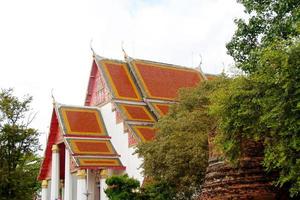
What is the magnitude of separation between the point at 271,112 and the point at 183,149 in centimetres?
911

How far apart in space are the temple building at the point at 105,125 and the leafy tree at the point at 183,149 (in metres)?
5.42

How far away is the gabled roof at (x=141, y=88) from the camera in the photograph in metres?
25.7

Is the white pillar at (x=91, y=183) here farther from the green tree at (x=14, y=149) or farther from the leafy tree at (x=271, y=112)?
the leafy tree at (x=271, y=112)

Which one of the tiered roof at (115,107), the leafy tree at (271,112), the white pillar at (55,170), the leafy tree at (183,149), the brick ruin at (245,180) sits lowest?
the brick ruin at (245,180)

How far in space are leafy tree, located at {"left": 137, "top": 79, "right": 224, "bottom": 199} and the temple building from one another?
17.8 feet

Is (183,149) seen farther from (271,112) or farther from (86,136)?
(86,136)

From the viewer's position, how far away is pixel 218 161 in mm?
8852

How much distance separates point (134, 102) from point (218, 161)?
60.3ft

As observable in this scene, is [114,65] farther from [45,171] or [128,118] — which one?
[45,171]

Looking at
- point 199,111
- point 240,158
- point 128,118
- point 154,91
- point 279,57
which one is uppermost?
point 154,91

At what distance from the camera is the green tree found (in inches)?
895

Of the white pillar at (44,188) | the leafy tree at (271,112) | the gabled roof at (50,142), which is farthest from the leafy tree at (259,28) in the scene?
the white pillar at (44,188)

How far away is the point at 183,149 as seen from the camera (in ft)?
55.0

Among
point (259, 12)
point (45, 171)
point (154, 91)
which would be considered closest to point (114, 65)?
point (154, 91)
